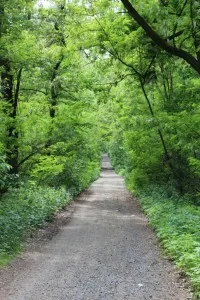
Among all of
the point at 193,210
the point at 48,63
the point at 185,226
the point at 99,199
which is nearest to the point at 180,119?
the point at 193,210

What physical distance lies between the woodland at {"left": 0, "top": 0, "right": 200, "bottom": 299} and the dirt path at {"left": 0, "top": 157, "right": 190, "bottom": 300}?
1.82 ft

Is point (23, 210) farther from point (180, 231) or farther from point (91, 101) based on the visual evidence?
point (91, 101)

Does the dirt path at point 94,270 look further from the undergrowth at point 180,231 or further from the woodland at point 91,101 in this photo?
the woodland at point 91,101

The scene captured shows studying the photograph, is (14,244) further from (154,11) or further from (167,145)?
(167,145)

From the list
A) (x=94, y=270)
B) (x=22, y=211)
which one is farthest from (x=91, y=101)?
(x=94, y=270)

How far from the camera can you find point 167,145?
16141 mm

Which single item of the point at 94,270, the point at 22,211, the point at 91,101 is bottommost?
the point at 94,270

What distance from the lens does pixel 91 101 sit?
68.1 ft

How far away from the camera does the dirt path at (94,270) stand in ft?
20.1

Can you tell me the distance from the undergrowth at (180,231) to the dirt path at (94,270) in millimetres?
282

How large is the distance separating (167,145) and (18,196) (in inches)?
269

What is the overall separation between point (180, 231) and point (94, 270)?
2.88 metres

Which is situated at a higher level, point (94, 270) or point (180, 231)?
point (180, 231)

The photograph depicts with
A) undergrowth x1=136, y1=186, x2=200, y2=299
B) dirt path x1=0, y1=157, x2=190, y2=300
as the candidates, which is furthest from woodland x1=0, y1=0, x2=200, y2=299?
dirt path x1=0, y1=157, x2=190, y2=300
